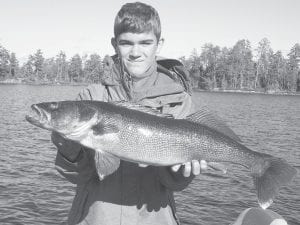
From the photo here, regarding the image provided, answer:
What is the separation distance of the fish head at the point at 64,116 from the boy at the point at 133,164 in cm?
13

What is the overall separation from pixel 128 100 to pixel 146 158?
2.16 ft

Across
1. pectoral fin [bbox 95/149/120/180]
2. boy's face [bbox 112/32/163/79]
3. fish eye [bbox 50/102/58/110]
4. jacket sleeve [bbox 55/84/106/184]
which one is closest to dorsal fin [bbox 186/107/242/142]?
boy's face [bbox 112/32/163/79]

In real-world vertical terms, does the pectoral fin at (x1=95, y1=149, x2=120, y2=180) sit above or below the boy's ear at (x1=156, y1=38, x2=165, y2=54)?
below

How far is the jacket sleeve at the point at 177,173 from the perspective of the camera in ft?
12.4

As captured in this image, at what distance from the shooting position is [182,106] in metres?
4.15

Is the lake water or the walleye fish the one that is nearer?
the walleye fish

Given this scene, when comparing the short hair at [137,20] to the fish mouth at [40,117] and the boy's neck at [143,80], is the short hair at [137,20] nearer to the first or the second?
the boy's neck at [143,80]

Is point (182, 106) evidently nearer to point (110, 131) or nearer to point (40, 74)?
point (110, 131)

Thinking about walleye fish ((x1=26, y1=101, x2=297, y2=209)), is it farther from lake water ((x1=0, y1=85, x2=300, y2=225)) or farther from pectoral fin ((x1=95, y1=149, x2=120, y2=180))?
lake water ((x1=0, y1=85, x2=300, y2=225))

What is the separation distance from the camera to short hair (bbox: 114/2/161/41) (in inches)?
161

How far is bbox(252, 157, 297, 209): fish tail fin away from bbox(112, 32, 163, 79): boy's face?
151cm

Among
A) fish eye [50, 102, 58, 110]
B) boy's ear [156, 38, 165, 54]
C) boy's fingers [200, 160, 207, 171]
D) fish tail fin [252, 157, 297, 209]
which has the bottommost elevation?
fish tail fin [252, 157, 297, 209]

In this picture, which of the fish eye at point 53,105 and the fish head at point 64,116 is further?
the fish eye at point 53,105

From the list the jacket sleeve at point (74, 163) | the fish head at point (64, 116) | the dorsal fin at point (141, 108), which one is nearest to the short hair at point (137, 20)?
the dorsal fin at point (141, 108)
